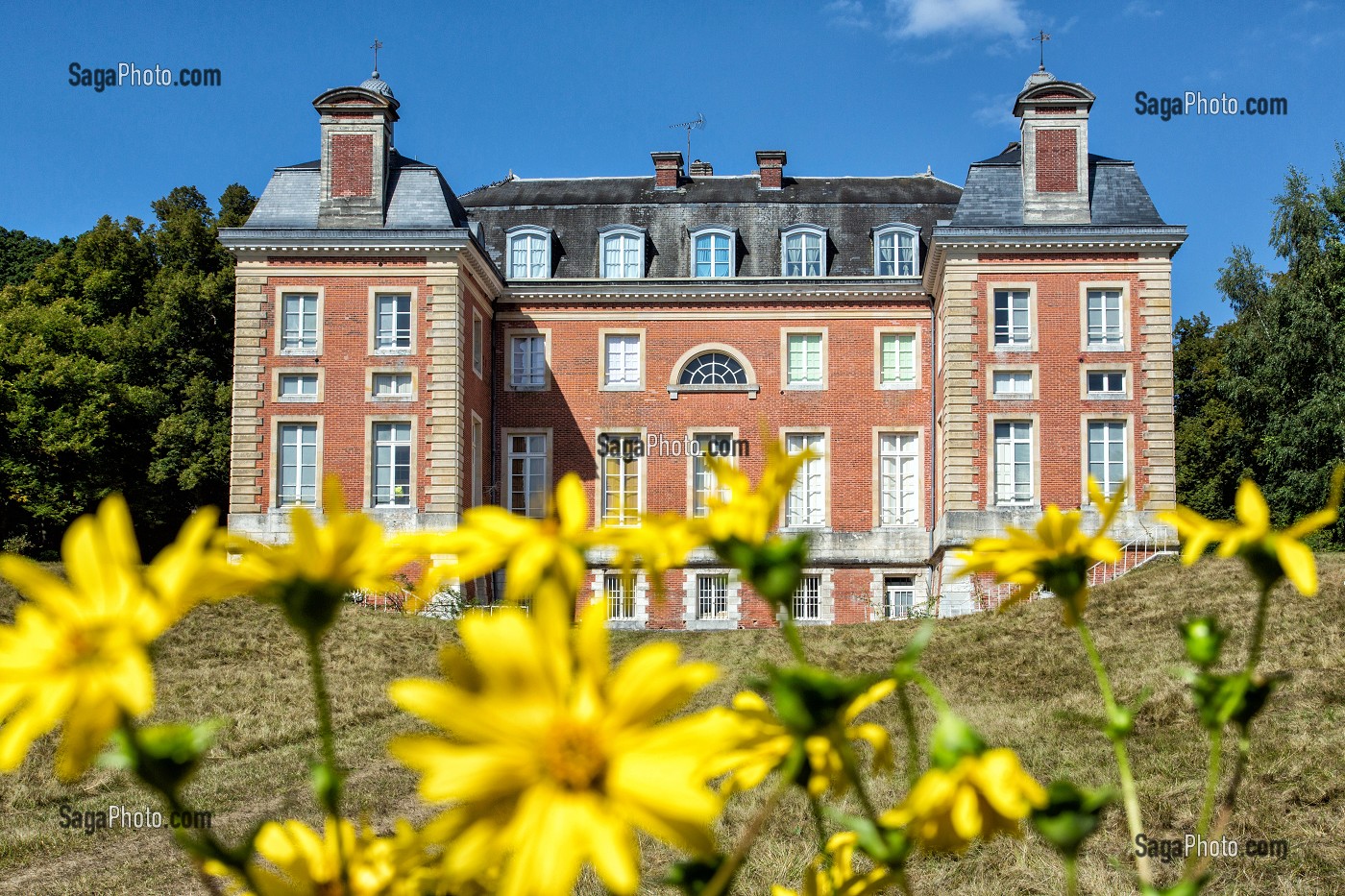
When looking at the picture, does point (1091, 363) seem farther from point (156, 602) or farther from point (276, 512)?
point (156, 602)

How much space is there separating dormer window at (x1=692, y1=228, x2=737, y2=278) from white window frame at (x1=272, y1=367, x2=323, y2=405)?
27.8 ft

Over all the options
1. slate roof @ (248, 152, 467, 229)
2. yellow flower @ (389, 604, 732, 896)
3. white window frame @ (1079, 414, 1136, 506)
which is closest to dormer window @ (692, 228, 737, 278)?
slate roof @ (248, 152, 467, 229)

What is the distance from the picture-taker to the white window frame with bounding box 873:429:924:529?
25859 millimetres

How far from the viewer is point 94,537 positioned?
0.98m

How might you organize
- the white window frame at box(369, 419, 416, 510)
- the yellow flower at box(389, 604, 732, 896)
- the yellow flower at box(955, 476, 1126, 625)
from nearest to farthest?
the yellow flower at box(389, 604, 732, 896)
the yellow flower at box(955, 476, 1126, 625)
the white window frame at box(369, 419, 416, 510)

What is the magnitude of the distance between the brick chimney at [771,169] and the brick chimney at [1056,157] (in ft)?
20.9

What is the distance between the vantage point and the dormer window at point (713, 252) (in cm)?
2728

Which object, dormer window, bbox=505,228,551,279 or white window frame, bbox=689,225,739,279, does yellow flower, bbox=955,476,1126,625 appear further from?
dormer window, bbox=505,228,551,279

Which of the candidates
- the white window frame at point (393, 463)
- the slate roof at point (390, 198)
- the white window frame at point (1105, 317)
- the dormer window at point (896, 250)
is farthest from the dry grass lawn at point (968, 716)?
the dormer window at point (896, 250)

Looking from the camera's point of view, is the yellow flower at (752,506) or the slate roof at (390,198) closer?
the yellow flower at (752,506)

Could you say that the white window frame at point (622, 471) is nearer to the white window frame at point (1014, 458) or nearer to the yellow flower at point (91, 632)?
the white window frame at point (1014, 458)

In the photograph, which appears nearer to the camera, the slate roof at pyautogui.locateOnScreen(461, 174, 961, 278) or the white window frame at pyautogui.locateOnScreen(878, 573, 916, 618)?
the white window frame at pyautogui.locateOnScreen(878, 573, 916, 618)
